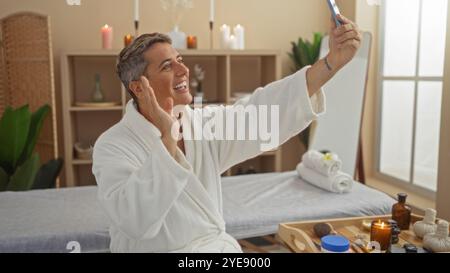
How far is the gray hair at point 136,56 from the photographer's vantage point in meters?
0.70

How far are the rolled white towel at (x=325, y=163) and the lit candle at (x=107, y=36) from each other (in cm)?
102

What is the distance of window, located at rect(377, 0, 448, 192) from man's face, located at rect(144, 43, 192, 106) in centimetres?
43

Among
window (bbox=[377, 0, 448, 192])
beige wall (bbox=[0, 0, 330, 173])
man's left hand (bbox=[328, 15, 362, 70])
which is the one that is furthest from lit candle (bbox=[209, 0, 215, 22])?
window (bbox=[377, 0, 448, 192])

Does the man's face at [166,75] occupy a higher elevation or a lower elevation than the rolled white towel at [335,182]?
higher

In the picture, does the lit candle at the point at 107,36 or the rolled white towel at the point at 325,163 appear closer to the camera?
the lit candle at the point at 107,36

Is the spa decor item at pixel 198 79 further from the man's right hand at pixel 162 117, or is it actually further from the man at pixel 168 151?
the man's right hand at pixel 162 117

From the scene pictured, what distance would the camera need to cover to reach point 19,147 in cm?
86


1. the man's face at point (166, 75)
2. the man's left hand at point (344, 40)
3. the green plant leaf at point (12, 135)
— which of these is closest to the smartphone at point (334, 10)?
the man's left hand at point (344, 40)

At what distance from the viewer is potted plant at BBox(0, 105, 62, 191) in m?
0.82

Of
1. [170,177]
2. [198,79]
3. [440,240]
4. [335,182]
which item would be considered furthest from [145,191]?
[335,182]

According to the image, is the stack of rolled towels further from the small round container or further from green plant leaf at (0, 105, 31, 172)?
green plant leaf at (0, 105, 31, 172)

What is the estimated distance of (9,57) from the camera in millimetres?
725

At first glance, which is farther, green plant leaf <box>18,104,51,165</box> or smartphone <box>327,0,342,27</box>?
green plant leaf <box>18,104,51,165</box>

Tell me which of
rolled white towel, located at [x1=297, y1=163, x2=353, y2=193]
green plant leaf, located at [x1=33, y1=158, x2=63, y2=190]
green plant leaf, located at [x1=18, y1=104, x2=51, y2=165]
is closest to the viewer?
green plant leaf, located at [x1=18, y1=104, x2=51, y2=165]
